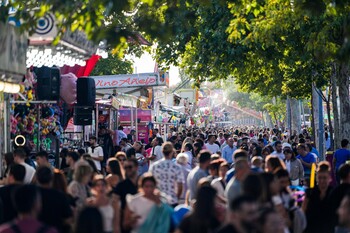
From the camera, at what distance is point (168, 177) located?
1311cm

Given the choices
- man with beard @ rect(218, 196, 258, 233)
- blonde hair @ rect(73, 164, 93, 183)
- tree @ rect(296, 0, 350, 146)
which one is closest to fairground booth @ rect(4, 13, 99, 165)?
blonde hair @ rect(73, 164, 93, 183)

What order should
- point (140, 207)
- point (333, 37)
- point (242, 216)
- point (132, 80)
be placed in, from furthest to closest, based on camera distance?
1. point (132, 80)
2. point (333, 37)
3. point (140, 207)
4. point (242, 216)

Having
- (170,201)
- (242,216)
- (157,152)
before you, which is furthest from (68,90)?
(242,216)

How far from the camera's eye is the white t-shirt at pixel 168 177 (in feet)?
42.5

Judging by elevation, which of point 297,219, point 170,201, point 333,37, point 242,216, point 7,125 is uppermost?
point 333,37

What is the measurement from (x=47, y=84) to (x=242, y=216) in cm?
1283

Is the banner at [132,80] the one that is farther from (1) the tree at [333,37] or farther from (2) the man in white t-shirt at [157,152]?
(2) the man in white t-shirt at [157,152]

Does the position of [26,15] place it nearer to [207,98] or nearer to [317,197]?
[317,197]

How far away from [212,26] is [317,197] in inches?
672

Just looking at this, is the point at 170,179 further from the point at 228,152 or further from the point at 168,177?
the point at 228,152

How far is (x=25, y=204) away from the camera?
7809 mm

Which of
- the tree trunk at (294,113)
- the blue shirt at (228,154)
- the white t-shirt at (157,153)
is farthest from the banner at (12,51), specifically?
the tree trunk at (294,113)

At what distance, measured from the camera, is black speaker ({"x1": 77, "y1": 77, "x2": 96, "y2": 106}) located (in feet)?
70.4

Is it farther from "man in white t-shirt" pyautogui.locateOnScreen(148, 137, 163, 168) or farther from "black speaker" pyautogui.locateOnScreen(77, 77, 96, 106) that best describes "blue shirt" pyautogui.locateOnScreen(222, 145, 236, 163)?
"black speaker" pyautogui.locateOnScreen(77, 77, 96, 106)
